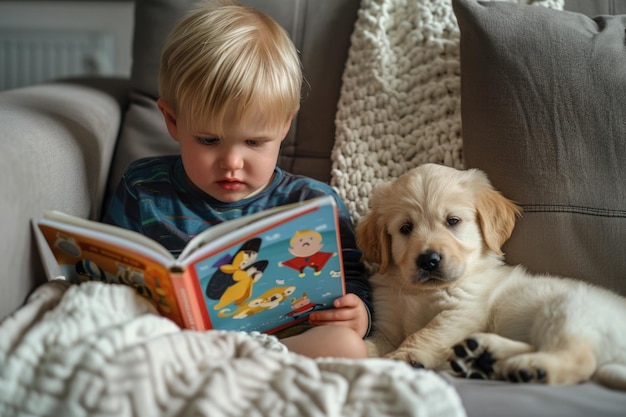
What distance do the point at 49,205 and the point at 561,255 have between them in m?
1.11

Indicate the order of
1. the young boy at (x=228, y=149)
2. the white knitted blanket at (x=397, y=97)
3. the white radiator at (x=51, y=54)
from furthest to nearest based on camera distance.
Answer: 1. the white radiator at (x=51, y=54)
2. the white knitted blanket at (x=397, y=97)
3. the young boy at (x=228, y=149)

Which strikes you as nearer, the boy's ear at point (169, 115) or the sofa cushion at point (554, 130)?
the sofa cushion at point (554, 130)

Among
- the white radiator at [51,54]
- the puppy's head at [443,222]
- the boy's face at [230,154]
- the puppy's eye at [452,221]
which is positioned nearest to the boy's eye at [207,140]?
the boy's face at [230,154]

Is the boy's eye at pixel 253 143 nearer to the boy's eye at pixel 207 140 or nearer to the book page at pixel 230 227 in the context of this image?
the boy's eye at pixel 207 140

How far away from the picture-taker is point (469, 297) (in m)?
1.29

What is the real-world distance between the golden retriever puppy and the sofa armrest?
0.70 meters

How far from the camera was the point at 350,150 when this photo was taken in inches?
62.0

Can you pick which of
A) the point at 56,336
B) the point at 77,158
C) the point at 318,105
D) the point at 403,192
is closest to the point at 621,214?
the point at 403,192

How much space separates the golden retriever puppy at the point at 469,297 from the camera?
3.49 ft

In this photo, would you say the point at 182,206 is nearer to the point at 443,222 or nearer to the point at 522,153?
the point at 443,222

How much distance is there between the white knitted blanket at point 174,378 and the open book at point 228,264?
0.10 meters

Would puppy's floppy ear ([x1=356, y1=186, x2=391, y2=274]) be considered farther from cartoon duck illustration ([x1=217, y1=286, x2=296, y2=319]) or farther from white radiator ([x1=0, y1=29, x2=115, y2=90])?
white radiator ([x1=0, y1=29, x2=115, y2=90])

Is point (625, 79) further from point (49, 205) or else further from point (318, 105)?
point (49, 205)

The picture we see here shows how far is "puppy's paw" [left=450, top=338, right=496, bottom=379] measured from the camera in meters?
1.08
